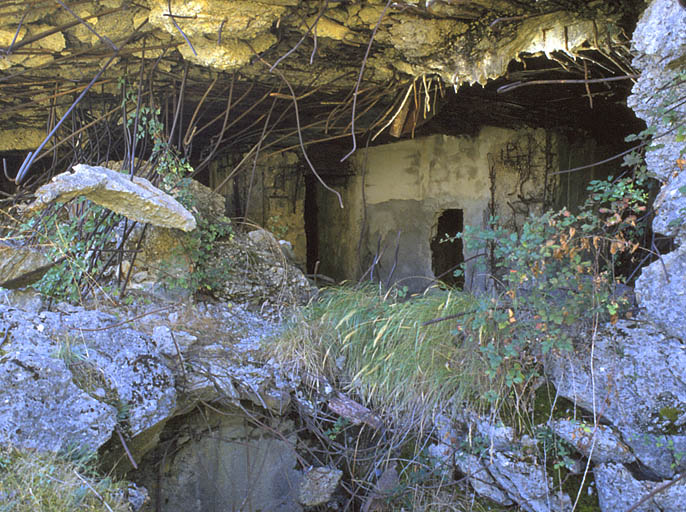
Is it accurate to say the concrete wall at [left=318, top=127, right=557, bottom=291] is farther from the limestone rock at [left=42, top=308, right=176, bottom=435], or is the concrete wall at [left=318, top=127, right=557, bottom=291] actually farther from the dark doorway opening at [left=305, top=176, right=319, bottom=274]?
the limestone rock at [left=42, top=308, right=176, bottom=435]

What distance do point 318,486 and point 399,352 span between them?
0.78 meters

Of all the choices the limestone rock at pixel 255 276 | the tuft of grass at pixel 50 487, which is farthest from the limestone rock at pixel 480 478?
the limestone rock at pixel 255 276

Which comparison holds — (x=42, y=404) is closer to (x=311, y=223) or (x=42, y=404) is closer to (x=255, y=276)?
(x=255, y=276)

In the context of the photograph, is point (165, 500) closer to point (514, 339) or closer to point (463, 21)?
point (514, 339)

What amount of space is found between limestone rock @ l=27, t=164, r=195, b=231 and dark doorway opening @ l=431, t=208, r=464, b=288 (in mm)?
3299

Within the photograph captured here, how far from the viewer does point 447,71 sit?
3482mm

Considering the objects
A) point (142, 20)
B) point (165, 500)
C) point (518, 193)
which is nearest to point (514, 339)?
point (165, 500)

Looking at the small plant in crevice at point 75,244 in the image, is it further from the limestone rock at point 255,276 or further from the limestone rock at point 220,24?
the limestone rock at point 220,24

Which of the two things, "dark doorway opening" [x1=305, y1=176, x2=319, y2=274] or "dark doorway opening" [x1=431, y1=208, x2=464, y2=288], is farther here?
"dark doorway opening" [x1=305, y1=176, x2=319, y2=274]

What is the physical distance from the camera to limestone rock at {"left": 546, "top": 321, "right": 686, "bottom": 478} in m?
2.25

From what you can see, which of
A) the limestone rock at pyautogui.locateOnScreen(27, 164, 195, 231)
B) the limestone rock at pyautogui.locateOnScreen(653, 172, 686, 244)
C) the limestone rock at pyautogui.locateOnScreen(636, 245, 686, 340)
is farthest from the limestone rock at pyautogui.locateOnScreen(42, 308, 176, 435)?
the limestone rock at pyautogui.locateOnScreen(653, 172, 686, 244)

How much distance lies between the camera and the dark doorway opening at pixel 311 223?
791 centimetres

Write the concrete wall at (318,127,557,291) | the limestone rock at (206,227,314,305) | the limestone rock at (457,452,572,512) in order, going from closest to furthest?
the limestone rock at (457,452,572,512) → the limestone rock at (206,227,314,305) → the concrete wall at (318,127,557,291)

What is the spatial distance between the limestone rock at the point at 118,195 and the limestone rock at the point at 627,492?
2533 mm
